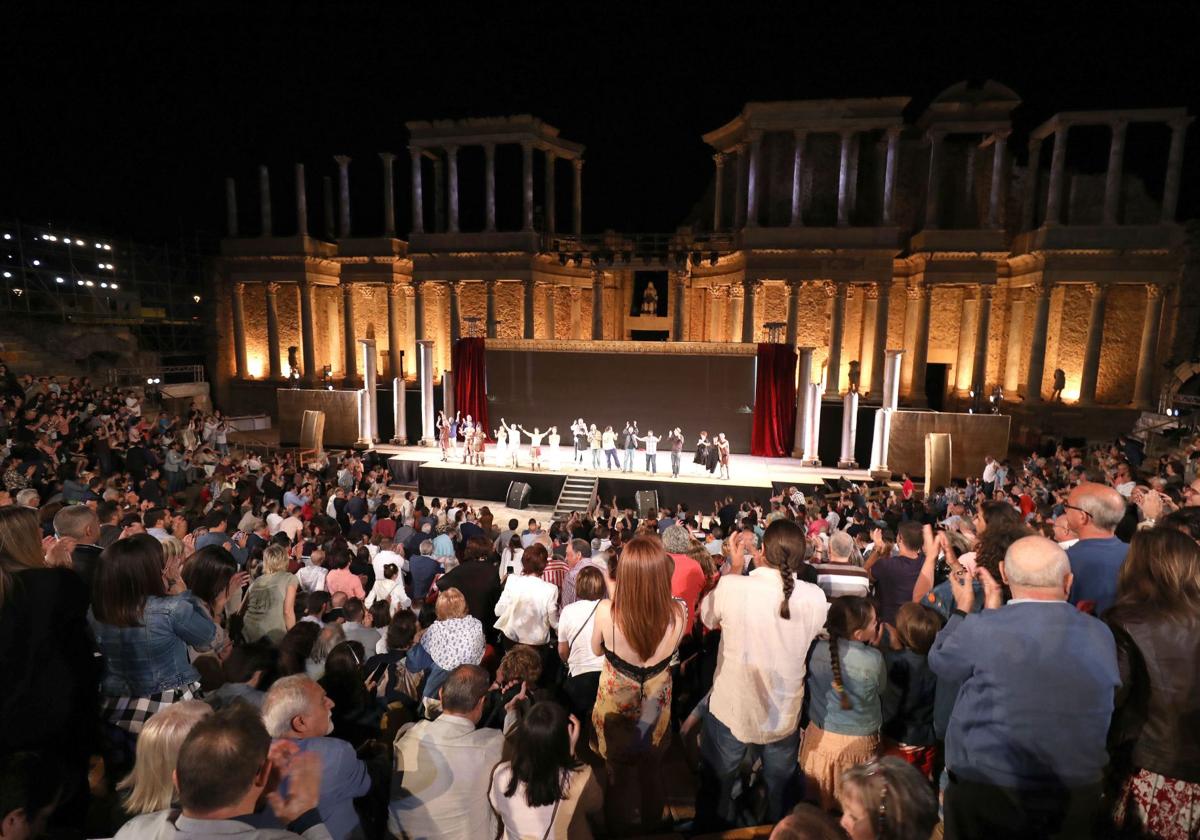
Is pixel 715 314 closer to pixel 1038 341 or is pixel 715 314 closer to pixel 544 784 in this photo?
pixel 1038 341

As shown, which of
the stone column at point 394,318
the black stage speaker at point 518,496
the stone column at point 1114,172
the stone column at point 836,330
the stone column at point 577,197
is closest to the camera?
the black stage speaker at point 518,496

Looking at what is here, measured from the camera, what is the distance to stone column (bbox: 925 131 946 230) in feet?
83.2

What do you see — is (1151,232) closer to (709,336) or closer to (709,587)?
(709,336)

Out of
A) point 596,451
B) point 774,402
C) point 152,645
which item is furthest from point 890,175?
point 152,645

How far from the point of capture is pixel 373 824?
3369 millimetres

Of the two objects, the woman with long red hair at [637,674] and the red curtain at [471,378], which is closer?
the woman with long red hair at [637,674]

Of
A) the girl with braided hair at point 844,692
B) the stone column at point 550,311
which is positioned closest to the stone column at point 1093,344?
the stone column at point 550,311

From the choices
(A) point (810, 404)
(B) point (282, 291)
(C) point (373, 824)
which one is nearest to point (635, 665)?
(C) point (373, 824)

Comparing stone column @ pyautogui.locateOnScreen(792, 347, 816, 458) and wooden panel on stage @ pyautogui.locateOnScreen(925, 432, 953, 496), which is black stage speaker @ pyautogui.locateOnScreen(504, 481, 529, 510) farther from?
wooden panel on stage @ pyautogui.locateOnScreen(925, 432, 953, 496)

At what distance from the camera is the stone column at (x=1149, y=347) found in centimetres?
2275

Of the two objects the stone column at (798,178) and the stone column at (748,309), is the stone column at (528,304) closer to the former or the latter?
the stone column at (748,309)

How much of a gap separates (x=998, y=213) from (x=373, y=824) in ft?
96.0

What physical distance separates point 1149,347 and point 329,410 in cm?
2969

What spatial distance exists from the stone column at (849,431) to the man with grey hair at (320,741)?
21.2 m
